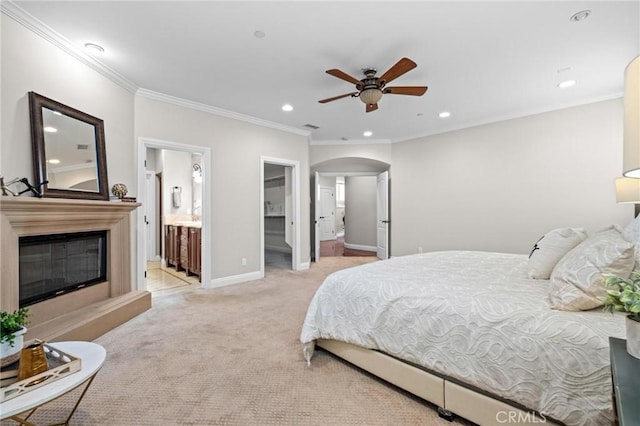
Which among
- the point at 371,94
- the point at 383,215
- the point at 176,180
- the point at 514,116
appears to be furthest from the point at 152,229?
the point at 514,116

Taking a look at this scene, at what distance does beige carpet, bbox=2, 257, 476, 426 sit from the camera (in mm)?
1589

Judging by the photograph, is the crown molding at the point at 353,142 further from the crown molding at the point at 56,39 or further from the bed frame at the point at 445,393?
the bed frame at the point at 445,393

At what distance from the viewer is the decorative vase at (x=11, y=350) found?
48.6 inches

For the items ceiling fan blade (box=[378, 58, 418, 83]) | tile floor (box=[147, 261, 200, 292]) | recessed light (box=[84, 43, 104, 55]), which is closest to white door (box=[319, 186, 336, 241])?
tile floor (box=[147, 261, 200, 292])

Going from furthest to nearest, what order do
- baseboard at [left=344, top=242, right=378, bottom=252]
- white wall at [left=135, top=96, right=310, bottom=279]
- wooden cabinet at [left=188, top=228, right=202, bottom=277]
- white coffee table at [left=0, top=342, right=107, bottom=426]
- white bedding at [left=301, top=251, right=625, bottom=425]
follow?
1. baseboard at [left=344, top=242, right=378, bottom=252]
2. wooden cabinet at [left=188, top=228, right=202, bottom=277]
3. white wall at [left=135, top=96, right=310, bottom=279]
4. white bedding at [left=301, top=251, right=625, bottom=425]
5. white coffee table at [left=0, top=342, right=107, bottom=426]

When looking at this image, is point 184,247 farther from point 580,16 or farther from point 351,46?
point 580,16

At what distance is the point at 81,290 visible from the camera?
2.72 m

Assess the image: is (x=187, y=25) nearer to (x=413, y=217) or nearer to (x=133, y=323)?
(x=133, y=323)

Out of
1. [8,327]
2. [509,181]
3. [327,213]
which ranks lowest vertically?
[8,327]

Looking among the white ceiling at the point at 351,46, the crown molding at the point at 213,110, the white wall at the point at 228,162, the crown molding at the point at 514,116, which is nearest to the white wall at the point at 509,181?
the crown molding at the point at 514,116

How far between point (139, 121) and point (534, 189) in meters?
5.75

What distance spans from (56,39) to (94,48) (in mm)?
267

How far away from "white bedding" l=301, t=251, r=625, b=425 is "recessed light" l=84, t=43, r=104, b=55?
121 inches

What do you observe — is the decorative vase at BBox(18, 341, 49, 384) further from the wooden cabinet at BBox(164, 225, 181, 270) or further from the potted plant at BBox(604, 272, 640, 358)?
the wooden cabinet at BBox(164, 225, 181, 270)
